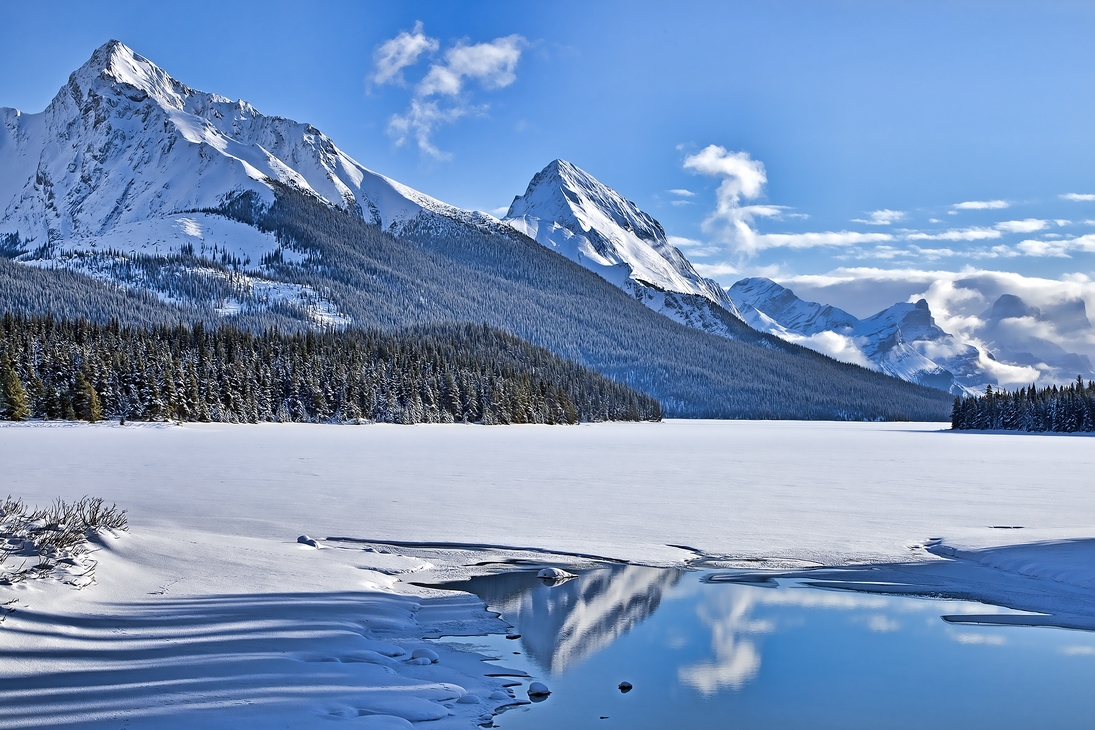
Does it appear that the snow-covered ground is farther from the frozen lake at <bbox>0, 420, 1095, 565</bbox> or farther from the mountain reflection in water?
the mountain reflection in water

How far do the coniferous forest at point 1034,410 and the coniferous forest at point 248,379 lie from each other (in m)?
64.9

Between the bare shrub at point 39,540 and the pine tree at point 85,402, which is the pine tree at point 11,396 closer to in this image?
the pine tree at point 85,402

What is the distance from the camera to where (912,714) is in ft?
29.3

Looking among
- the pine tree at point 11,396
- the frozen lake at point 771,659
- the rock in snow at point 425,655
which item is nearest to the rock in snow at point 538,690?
the frozen lake at point 771,659

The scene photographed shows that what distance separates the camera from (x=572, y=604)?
13.0m

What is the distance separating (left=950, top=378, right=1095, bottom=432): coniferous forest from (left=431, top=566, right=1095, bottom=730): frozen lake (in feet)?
355

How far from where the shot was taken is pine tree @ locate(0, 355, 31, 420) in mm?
65438

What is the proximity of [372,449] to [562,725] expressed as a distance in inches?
1562

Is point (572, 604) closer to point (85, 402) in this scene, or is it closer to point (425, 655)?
point (425, 655)

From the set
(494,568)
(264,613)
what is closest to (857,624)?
(494,568)

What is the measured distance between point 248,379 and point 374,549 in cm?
7129

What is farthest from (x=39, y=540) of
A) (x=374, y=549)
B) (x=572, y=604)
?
(x=572, y=604)

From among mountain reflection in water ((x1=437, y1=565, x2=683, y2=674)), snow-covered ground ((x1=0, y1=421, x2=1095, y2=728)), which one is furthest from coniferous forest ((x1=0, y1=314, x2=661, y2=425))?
mountain reflection in water ((x1=437, y1=565, x2=683, y2=674))

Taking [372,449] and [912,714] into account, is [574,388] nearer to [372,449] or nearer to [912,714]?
[372,449]
